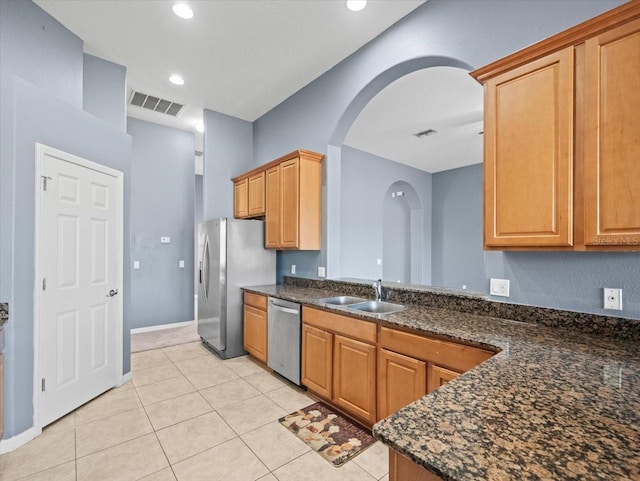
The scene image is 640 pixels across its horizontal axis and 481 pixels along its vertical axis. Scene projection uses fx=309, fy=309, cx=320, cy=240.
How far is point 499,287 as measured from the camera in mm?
2090

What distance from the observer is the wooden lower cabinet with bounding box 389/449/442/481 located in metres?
0.78

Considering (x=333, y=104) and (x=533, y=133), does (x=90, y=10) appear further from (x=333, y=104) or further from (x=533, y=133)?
(x=533, y=133)

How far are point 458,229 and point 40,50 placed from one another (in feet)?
24.4

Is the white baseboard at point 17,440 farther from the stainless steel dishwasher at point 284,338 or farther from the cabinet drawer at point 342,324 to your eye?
the cabinet drawer at point 342,324

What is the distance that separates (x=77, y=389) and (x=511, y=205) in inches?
142

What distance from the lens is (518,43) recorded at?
2.00 m

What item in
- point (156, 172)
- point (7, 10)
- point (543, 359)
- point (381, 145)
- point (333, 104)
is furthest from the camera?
point (381, 145)

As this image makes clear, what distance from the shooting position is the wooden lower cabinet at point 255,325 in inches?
137

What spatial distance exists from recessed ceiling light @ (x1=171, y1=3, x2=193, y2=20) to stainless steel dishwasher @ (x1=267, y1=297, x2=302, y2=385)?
2768mm

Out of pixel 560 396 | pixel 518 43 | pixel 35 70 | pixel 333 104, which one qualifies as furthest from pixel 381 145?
pixel 560 396

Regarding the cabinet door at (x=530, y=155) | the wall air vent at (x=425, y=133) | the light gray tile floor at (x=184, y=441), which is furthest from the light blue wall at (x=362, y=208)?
the cabinet door at (x=530, y=155)

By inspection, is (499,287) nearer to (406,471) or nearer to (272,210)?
(406,471)

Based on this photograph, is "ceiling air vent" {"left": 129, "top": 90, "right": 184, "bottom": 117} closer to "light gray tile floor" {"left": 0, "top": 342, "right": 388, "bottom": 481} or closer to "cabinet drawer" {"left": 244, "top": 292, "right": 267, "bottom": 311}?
"cabinet drawer" {"left": 244, "top": 292, "right": 267, "bottom": 311}

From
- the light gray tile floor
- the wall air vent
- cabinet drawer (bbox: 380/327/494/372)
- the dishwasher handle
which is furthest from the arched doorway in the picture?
cabinet drawer (bbox: 380/327/494/372)
